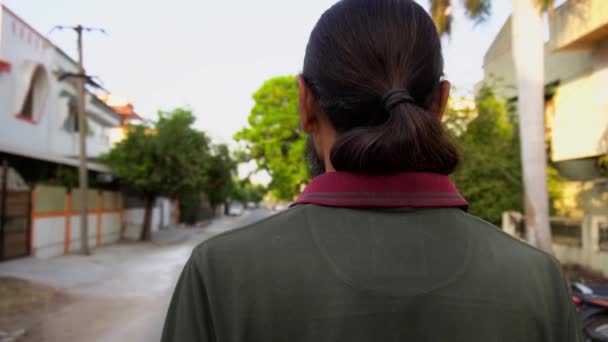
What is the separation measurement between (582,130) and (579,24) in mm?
2461

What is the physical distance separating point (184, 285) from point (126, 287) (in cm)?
1091

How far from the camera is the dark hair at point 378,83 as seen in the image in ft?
3.19

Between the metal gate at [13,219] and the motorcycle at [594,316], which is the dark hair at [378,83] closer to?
the motorcycle at [594,316]

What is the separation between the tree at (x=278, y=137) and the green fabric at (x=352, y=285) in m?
26.5

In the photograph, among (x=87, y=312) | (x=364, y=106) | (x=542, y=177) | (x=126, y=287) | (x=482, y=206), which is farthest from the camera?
(x=482, y=206)

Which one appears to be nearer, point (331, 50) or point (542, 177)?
point (331, 50)

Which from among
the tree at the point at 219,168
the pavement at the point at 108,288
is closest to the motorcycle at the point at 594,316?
the pavement at the point at 108,288

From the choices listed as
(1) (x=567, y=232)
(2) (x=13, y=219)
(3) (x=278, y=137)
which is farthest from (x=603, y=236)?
(3) (x=278, y=137)

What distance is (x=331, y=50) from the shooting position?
1042 millimetres

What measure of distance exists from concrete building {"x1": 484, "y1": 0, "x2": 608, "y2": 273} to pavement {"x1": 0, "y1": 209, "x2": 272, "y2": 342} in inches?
338

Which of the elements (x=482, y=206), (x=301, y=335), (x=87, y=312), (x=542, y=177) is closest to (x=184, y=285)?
(x=301, y=335)

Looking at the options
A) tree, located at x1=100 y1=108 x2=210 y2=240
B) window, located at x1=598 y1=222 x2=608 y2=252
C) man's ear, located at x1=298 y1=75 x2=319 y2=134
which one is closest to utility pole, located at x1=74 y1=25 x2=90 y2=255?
tree, located at x1=100 y1=108 x2=210 y2=240

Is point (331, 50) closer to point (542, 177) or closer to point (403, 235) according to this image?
point (403, 235)

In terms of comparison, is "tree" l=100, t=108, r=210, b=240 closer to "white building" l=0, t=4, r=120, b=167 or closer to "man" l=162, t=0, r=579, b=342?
"white building" l=0, t=4, r=120, b=167
